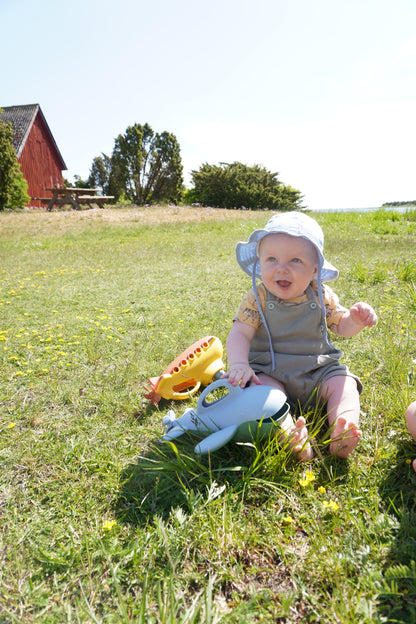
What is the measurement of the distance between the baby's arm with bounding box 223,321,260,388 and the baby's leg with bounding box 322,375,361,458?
367 millimetres

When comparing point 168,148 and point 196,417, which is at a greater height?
point 168,148

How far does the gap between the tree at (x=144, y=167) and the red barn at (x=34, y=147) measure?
413 centimetres

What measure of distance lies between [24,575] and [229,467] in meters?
0.82

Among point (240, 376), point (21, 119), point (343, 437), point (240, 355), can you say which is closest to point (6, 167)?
point (21, 119)

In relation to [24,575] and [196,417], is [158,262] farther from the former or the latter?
[24,575]

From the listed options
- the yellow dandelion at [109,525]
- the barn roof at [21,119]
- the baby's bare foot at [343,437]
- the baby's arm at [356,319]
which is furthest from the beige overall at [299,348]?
the barn roof at [21,119]

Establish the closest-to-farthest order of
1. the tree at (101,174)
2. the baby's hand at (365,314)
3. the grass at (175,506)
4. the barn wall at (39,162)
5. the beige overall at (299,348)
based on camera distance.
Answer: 1. the grass at (175,506)
2. the baby's hand at (365,314)
3. the beige overall at (299,348)
4. the barn wall at (39,162)
5. the tree at (101,174)

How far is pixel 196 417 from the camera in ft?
6.26

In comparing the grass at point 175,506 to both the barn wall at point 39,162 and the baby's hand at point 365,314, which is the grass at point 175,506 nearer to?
the baby's hand at point 365,314

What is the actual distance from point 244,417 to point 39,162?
1171 inches

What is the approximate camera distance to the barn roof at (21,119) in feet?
81.4

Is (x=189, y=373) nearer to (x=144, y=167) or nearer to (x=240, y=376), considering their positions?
(x=240, y=376)

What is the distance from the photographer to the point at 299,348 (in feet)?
7.07

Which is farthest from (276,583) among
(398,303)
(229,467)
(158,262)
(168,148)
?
(168,148)
